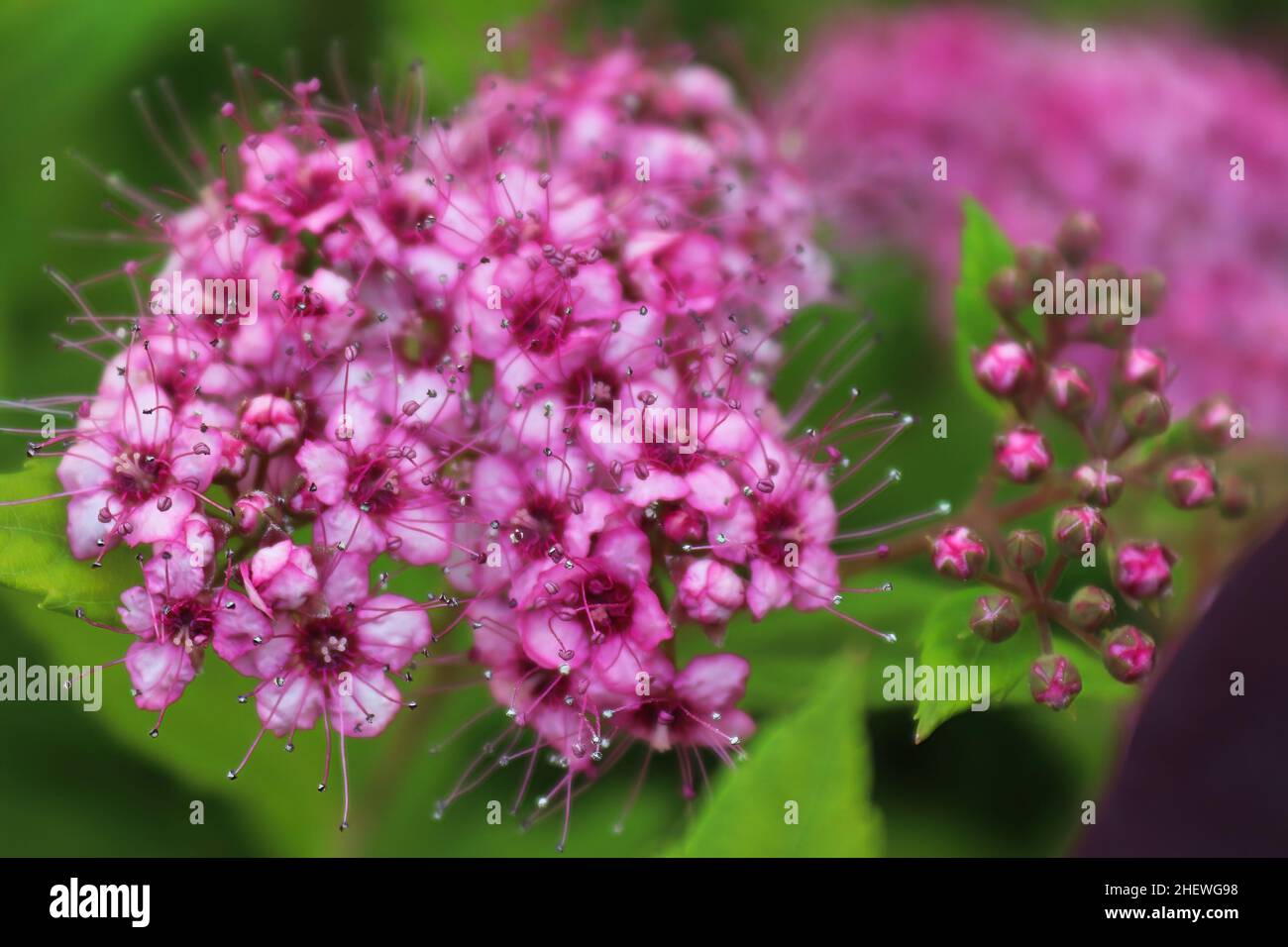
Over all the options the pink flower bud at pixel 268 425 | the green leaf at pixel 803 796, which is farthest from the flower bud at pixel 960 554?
the pink flower bud at pixel 268 425

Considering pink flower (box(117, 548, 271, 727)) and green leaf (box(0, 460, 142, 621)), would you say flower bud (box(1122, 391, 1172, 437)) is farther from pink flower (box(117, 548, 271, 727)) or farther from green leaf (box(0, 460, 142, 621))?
green leaf (box(0, 460, 142, 621))

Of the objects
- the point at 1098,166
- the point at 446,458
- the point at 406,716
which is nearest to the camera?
the point at 446,458

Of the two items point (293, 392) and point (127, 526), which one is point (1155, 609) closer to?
point (293, 392)

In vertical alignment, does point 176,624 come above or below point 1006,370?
below

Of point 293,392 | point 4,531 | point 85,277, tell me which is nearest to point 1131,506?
point 293,392

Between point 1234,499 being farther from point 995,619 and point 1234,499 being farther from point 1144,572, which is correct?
point 995,619

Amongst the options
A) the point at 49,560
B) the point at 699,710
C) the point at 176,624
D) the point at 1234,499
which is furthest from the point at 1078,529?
the point at 49,560
